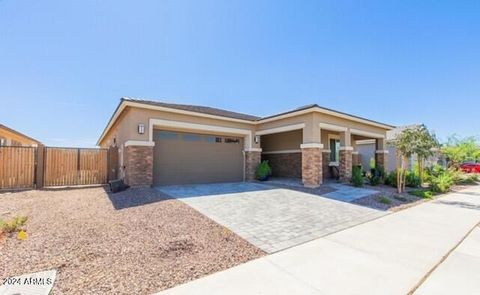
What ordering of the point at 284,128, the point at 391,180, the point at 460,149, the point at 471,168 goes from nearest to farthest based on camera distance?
the point at 284,128 < the point at 391,180 < the point at 460,149 < the point at 471,168

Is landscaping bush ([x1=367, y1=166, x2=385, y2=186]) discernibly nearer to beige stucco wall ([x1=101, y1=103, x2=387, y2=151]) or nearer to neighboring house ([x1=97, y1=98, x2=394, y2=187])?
neighboring house ([x1=97, y1=98, x2=394, y2=187])

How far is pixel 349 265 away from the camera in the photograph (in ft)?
11.2

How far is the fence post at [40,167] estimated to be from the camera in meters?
9.84

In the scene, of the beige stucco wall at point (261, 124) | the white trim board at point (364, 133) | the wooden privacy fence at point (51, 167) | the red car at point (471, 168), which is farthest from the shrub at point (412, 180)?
the red car at point (471, 168)

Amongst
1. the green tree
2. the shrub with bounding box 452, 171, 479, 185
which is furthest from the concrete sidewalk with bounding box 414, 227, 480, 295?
the green tree

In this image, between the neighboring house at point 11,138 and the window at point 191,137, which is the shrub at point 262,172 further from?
the neighboring house at point 11,138

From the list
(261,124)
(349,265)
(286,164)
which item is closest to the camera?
(349,265)

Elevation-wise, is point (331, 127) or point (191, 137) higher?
point (331, 127)

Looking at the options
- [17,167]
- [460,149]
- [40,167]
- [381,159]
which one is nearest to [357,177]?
[381,159]

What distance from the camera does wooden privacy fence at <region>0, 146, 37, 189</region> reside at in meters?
9.29

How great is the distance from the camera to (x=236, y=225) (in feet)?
17.4

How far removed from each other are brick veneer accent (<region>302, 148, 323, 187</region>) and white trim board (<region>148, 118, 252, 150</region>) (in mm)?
3760

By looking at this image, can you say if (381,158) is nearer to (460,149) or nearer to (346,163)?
(346,163)

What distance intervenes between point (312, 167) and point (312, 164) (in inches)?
5.8
